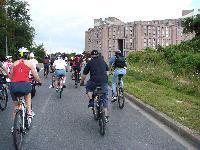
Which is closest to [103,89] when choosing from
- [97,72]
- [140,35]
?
[97,72]

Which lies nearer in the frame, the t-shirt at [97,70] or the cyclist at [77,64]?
the t-shirt at [97,70]

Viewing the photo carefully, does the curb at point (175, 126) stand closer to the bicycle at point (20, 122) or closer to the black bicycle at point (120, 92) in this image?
the black bicycle at point (120, 92)

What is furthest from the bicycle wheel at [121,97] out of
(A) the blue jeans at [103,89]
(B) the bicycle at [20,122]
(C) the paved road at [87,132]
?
(B) the bicycle at [20,122]

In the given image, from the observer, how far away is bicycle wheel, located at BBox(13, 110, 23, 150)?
776 cm

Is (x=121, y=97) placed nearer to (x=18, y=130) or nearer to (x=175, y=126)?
(x=175, y=126)

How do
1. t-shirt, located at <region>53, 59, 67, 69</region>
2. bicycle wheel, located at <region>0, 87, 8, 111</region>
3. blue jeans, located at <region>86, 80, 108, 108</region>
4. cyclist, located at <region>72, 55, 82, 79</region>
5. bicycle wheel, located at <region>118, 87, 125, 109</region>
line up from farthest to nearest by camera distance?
cyclist, located at <region>72, 55, 82, 79</region>
t-shirt, located at <region>53, 59, 67, 69</region>
bicycle wheel, located at <region>118, 87, 125, 109</region>
bicycle wheel, located at <region>0, 87, 8, 111</region>
blue jeans, located at <region>86, 80, 108, 108</region>

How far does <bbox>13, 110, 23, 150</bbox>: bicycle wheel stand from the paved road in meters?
0.25

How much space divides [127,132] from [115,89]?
4934 mm

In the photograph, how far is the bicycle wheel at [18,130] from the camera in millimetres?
7755

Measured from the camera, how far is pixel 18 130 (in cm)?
799

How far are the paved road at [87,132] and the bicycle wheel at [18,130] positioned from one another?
0.25 meters

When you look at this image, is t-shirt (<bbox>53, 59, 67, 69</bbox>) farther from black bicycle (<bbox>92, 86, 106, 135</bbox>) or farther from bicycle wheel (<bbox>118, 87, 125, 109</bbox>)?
black bicycle (<bbox>92, 86, 106, 135</bbox>)

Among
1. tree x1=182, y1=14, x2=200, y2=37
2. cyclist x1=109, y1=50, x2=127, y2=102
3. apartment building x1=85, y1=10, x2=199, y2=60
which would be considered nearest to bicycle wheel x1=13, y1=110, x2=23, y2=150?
cyclist x1=109, y1=50, x2=127, y2=102

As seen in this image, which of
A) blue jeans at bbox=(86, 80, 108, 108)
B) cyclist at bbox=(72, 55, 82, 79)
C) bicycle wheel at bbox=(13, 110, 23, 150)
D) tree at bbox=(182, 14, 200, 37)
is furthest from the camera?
tree at bbox=(182, 14, 200, 37)
